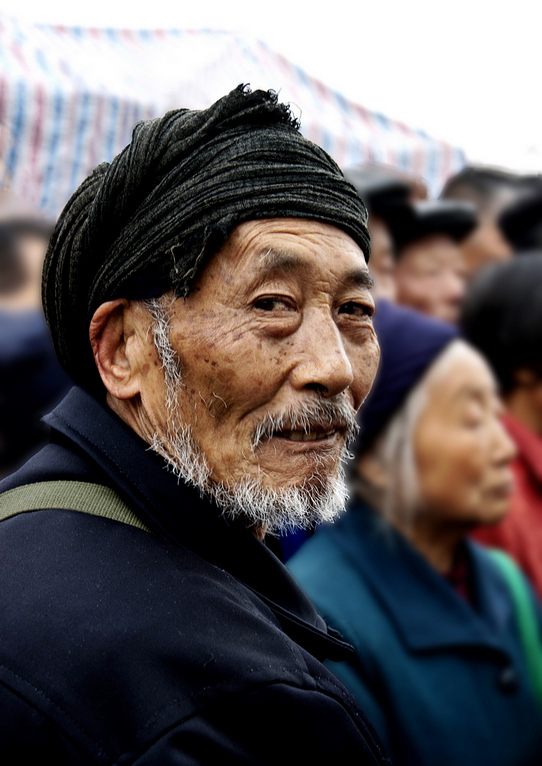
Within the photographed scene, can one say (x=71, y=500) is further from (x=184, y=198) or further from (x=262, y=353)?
(x=184, y=198)

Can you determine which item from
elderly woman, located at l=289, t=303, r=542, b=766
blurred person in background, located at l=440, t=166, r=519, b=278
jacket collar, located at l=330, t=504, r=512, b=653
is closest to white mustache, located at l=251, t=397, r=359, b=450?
elderly woman, located at l=289, t=303, r=542, b=766

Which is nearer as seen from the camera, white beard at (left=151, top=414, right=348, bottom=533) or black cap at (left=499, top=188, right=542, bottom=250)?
white beard at (left=151, top=414, right=348, bottom=533)

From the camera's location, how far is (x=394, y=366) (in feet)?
10.4

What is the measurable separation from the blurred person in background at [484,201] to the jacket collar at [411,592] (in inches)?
89.2

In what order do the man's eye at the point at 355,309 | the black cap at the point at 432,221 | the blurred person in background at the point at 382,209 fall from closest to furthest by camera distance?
the man's eye at the point at 355,309 < the blurred person in background at the point at 382,209 < the black cap at the point at 432,221

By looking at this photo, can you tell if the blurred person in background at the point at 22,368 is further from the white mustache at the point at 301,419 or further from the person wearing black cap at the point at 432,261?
the person wearing black cap at the point at 432,261

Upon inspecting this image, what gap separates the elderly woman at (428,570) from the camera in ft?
9.00

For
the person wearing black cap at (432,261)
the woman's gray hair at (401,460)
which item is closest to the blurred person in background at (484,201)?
the person wearing black cap at (432,261)

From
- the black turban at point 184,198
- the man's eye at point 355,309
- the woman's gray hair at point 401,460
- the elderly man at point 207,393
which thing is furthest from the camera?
the woman's gray hair at point 401,460

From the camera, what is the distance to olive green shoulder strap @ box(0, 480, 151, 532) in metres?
1.41

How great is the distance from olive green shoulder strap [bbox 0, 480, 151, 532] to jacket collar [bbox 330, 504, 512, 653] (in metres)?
1.70

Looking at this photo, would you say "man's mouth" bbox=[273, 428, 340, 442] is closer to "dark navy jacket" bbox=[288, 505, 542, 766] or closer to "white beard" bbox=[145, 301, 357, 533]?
"white beard" bbox=[145, 301, 357, 533]

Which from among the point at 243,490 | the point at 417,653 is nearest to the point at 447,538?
the point at 417,653

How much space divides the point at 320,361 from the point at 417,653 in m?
1.64
